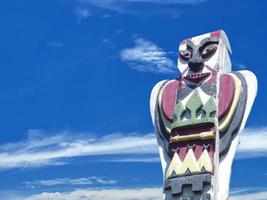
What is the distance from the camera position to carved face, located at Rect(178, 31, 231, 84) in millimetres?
13266

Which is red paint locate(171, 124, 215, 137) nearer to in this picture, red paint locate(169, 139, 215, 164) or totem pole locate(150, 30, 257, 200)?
totem pole locate(150, 30, 257, 200)

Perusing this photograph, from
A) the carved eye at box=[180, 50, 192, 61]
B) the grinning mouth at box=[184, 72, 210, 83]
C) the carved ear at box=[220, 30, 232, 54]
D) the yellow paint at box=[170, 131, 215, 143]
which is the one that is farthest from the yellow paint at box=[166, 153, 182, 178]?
the carved ear at box=[220, 30, 232, 54]

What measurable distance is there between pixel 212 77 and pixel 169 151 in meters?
1.99

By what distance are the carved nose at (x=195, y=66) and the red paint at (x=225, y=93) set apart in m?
0.59

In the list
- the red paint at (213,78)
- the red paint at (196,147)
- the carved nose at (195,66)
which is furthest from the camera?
the carved nose at (195,66)

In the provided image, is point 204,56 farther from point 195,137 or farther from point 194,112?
point 195,137

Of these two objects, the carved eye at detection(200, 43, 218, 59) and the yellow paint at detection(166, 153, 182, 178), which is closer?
the yellow paint at detection(166, 153, 182, 178)

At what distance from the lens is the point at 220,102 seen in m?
12.8

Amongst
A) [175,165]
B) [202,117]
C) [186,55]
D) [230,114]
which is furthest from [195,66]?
[175,165]

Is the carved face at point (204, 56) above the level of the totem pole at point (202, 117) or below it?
above

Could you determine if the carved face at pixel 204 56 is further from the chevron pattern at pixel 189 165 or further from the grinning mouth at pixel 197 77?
the chevron pattern at pixel 189 165

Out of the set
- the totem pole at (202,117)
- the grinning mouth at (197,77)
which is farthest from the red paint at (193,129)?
the grinning mouth at (197,77)

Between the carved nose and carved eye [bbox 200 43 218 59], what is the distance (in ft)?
0.68

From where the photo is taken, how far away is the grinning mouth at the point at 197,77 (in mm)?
13255
